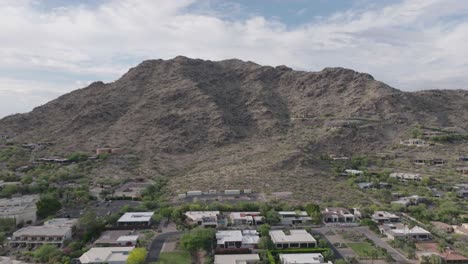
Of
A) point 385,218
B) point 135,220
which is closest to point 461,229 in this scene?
point 385,218

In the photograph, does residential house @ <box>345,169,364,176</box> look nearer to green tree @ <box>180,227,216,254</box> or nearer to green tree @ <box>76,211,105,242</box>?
green tree @ <box>180,227,216,254</box>

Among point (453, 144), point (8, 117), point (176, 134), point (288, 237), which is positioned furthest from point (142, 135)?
point (453, 144)

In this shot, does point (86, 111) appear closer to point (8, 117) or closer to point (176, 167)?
point (8, 117)

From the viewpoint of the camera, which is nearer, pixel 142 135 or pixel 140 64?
pixel 142 135

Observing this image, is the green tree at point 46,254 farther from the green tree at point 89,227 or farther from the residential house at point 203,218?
the residential house at point 203,218

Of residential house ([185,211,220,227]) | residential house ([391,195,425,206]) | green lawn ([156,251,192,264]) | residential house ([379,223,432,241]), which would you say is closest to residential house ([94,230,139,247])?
green lawn ([156,251,192,264])

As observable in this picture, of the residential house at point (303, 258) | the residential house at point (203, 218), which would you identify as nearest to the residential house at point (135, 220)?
the residential house at point (203, 218)

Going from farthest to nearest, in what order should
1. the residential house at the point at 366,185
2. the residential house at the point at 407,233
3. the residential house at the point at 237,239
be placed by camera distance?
the residential house at the point at 366,185 → the residential house at the point at 407,233 → the residential house at the point at 237,239
